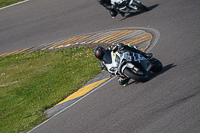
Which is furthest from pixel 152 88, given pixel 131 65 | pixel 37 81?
pixel 37 81

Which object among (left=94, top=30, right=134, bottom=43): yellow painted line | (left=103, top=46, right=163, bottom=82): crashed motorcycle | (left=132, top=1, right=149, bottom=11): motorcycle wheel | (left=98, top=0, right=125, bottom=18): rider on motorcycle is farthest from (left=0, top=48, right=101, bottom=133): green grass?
(left=132, top=1, right=149, bottom=11): motorcycle wheel

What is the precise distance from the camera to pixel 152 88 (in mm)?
7969

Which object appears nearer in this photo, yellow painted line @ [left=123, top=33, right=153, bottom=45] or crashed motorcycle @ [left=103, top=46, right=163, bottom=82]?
crashed motorcycle @ [left=103, top=46, right=163, bottom=82]

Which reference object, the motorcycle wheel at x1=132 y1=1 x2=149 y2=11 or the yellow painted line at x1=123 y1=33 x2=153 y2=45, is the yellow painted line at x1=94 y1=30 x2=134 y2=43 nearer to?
the yellow painted line at x1=123 y1=33 x2=153 y2=45

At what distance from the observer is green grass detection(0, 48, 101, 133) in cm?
1019

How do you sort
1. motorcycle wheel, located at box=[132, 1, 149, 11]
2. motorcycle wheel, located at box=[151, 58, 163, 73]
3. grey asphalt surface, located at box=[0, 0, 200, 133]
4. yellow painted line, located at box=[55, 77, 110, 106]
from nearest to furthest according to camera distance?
grey asphalt surface, located at box=[0, 0, 200, 133] → motorcycle wheel, located at box=[151, 58, 163, 73] → yellow painted line, located at box=[55, 77, 110, 106] → motorcycle wheel, located at box=[132, 1, 149, 11]

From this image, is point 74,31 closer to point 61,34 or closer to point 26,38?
point 61,34

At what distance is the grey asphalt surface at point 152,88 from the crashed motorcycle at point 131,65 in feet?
0.80

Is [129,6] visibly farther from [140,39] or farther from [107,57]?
[107,57]

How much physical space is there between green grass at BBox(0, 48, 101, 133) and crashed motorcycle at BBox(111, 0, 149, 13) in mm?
2852

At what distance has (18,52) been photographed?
50.5 feet

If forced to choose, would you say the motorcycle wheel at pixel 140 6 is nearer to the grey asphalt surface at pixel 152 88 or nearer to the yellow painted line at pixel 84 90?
the grey asphalt surface at pixel 152 88

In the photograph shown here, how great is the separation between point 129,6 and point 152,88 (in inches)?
288

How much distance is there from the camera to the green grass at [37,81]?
33.4 feet
